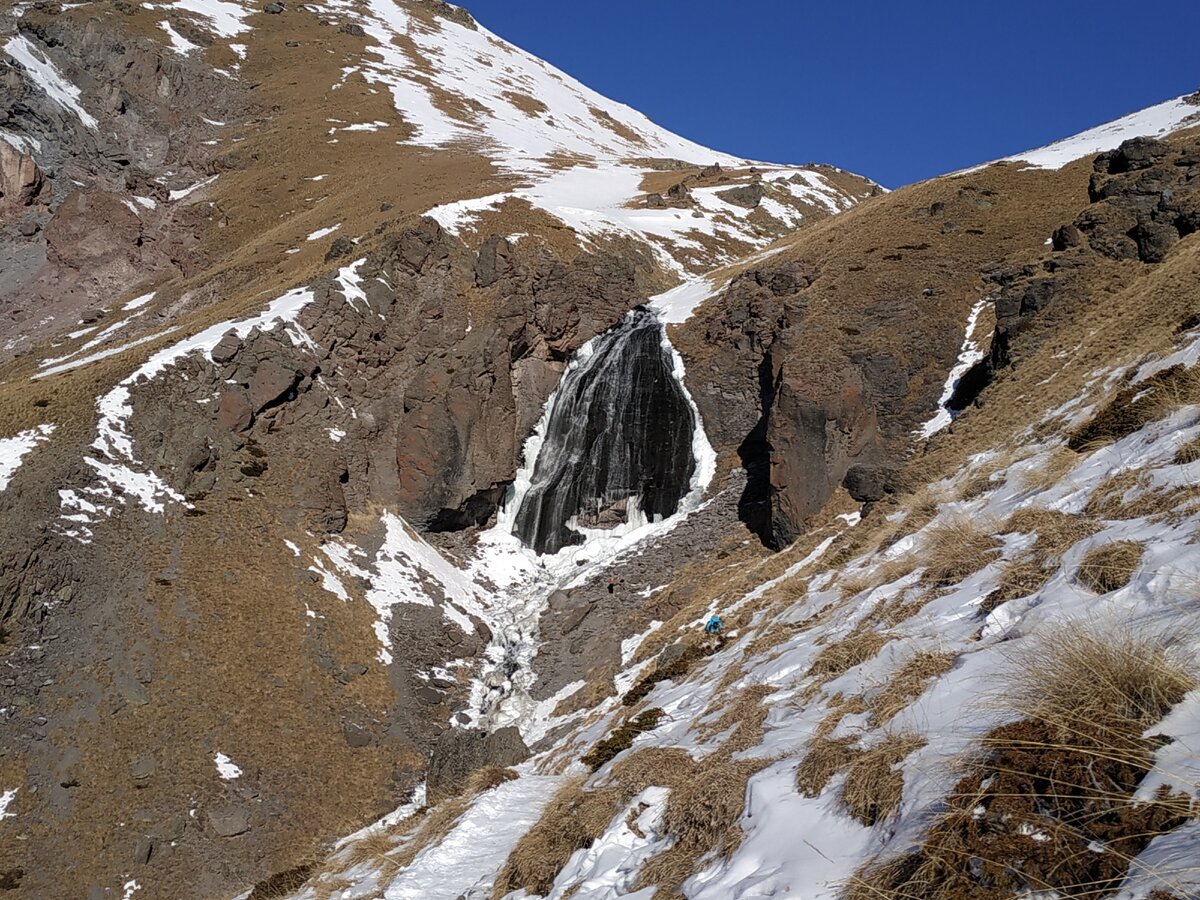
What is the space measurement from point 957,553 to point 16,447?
85.1 feet

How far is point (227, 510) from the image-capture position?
26281 mm

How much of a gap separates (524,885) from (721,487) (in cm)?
2315

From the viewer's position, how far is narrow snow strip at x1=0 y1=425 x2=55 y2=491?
23.0m

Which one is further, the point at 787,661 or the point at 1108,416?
the point at 1108,416

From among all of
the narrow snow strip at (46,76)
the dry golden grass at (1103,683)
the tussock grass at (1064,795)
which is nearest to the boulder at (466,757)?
the tussock grass at (1064,795)

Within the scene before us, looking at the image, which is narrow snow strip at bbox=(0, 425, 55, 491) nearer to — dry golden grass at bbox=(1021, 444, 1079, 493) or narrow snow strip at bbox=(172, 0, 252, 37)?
dry golden grass at bbox=(1021, 444, 1079, 493)

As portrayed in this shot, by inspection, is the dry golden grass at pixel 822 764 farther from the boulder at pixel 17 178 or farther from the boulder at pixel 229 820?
the boulder at pixel 17 178

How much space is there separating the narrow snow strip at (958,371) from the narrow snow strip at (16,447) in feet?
90.5

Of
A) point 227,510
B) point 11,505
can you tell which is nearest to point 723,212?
point 227,510

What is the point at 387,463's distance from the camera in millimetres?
31391

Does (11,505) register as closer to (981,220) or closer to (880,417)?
(880,417)

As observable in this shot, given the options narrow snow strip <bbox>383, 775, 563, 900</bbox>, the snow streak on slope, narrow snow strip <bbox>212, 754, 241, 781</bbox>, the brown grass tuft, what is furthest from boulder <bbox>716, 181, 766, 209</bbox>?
Result: narrow snow strip <bbox>383, 775, 563, 900</bbox>

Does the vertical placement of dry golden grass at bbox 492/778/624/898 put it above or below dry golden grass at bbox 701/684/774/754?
below

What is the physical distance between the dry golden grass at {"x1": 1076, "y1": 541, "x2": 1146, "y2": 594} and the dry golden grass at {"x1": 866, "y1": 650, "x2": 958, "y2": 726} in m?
1.25
